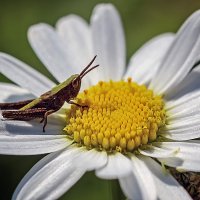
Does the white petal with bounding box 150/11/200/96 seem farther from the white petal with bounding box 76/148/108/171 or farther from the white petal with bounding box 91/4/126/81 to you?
the white petal with bounding box 76/148/108/171

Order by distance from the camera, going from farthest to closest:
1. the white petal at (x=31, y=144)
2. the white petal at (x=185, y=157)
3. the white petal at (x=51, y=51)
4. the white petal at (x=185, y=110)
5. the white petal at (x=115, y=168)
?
the white petal at (x=51, y=51) → the white petal at (x=185, y=110) → the white petal at (x=31, y=144) → the white petal at (x=185, y=157) → the white petal at (x=115, y=168)

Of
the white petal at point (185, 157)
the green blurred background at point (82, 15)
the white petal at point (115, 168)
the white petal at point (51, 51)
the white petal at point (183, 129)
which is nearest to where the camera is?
the white petal at point (115, 168)

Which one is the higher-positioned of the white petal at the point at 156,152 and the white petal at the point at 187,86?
the white petal at the point at 187,86

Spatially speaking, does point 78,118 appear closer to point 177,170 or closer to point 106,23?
point 177,170

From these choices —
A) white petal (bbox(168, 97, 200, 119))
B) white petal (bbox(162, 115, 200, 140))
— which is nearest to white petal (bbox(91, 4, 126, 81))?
white petal (bbox(168, 97, 200, 119))

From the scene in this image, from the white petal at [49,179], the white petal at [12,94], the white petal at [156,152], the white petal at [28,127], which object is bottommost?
the white petal at [49,179]

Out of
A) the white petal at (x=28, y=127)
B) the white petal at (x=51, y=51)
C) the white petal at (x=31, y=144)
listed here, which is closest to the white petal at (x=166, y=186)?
the white petal at (x=31, y=144)

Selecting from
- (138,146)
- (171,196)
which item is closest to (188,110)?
(138,146)

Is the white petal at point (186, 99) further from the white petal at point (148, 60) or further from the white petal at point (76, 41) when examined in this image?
the white petal at point (76, 41)
